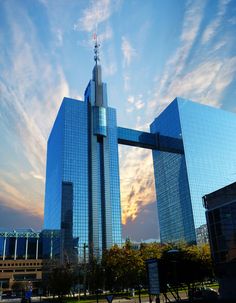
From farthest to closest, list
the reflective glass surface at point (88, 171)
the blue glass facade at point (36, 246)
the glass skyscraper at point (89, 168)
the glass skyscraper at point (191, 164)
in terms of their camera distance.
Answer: the blue glass facade at point (36, 246) < the glass skyscraper at point (191, 164) < the reflective glass surface at point (88, 171) < the glass skyscraper at point (89, 168)

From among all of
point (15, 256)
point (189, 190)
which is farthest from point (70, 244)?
point (189, 190)

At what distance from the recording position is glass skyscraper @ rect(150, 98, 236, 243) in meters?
165

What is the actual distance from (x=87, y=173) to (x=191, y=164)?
177ft

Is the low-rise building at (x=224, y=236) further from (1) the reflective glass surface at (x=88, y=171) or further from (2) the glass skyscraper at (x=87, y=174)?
(1) the reflective glass surface at (x=88, y=171)

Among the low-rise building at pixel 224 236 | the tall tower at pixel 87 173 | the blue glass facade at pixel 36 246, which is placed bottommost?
the low-rise building at pixel 224 236

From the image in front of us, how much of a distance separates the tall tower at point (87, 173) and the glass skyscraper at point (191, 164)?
3208cm

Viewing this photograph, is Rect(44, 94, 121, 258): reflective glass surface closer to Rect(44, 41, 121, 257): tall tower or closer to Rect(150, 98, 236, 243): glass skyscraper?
Rect(44, 41, 121, 257): tall tower

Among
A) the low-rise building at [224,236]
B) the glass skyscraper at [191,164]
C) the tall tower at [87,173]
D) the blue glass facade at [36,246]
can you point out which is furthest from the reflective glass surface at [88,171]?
the low-rise building at [224,236]

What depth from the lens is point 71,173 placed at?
16150cm

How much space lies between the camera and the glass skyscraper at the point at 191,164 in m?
165

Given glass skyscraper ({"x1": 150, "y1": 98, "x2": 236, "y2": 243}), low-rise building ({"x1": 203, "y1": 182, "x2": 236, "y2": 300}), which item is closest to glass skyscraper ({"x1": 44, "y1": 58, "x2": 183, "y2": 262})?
glass skyscraper ({"x1": 150, "y1": 98, "x2": 236, "y2": 243})

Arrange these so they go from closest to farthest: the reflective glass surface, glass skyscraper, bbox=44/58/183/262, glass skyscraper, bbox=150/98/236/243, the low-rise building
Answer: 1. the low-rise building
2. glass skyscraper, bbox=44/58/183/262
3. the reflective glass surface
4. glass skyscraper, bbox=150/98/236/243

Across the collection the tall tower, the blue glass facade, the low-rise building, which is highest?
the tall tower

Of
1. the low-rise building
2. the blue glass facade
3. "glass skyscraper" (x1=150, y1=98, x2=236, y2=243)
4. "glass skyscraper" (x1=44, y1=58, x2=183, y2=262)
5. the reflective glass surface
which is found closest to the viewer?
the low-rise building
